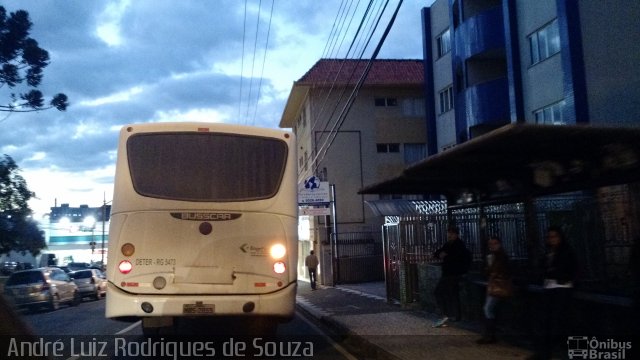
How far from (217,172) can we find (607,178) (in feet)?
17.7

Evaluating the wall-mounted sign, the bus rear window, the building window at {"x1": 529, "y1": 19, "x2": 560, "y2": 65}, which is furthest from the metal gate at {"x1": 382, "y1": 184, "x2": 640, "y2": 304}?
the wall-mounted sign

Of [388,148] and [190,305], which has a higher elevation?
[388,148]

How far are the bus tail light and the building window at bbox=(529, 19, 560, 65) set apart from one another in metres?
14.4

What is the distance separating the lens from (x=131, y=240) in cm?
888

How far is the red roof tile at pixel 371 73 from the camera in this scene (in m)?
36.3

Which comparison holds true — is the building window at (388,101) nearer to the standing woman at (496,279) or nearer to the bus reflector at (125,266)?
the standing woman at (496,279)

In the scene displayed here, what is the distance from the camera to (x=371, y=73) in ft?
121

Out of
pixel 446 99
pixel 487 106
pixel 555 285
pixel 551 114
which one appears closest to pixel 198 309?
pixel 555 285

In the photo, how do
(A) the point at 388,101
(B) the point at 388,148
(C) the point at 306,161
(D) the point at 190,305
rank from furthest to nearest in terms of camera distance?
(C) the point at 306,161 < (A) the point at 388,101 < (B) the point at 388,148 < (D) the point at 190,305

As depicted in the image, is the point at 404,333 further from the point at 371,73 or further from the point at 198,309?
the point at 371,73

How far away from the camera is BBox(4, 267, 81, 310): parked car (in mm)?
21908

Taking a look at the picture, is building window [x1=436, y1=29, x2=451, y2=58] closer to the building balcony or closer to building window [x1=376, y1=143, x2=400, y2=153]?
the building balcony

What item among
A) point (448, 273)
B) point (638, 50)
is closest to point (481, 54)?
point (638, 50)

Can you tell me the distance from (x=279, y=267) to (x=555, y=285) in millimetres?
3764
